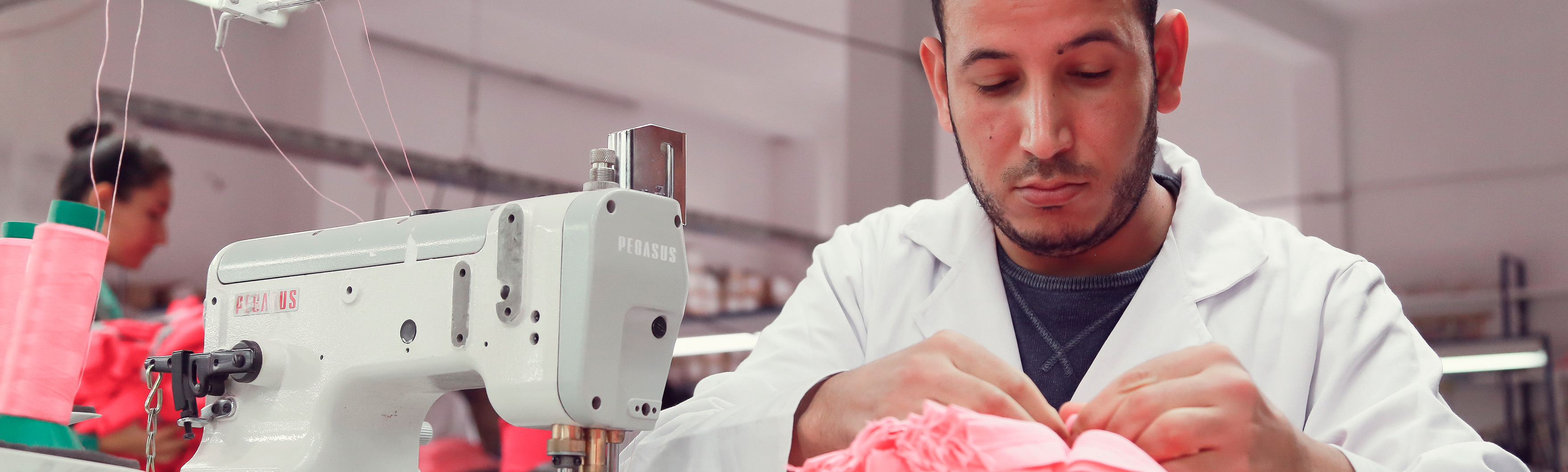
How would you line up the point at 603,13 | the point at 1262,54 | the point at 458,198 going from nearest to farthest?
the point at 458,198, the point at 603,13, the point at 1262,54

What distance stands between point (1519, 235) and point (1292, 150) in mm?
1200

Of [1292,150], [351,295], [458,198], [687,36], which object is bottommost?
[351,295]

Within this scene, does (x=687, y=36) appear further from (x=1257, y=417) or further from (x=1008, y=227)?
(x=1257, y=417)

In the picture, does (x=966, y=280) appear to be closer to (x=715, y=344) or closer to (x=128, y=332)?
(x=128, y=332)

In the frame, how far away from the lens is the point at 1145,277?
123cm

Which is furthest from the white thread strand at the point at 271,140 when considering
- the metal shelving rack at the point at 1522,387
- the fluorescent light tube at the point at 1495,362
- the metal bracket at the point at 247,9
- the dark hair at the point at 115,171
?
the metal shelving rack at the point at 1522,387

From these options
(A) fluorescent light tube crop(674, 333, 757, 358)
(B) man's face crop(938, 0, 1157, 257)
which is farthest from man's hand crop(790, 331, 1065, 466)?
(A) fluorescent light tube crop(674, 333, 757, 358)

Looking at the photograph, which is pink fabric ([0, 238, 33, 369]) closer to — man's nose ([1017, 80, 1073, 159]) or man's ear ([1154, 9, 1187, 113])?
man's nose ([1017, 80, 1073, 159])

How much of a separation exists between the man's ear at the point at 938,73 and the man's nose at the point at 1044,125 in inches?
7.5

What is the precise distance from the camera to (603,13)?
5391mm

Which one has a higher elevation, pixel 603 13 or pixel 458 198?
pixel 603 13

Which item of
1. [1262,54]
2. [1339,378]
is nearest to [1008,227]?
[1339,378]

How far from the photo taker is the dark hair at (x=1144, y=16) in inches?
43.4

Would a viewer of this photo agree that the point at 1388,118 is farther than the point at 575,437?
Yes
